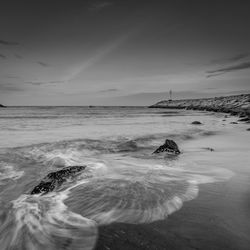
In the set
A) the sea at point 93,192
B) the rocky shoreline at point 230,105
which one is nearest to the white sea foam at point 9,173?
the sea at point 93,192

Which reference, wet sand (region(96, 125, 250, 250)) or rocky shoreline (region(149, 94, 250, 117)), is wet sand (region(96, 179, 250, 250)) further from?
rocky shoreline (region(149, 94, 250, 117))

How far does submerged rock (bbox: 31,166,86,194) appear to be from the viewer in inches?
148

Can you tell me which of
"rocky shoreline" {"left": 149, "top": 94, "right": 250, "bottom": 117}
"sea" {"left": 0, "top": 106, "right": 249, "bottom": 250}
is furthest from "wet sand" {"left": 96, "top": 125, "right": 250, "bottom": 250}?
"rocky shoreline" {"left": 149, "top": 94, "right": 250, "bottom": 117}

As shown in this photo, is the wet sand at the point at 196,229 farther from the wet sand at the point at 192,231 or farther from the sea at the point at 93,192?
the sea at the point at 93,192

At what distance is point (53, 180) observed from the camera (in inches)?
158

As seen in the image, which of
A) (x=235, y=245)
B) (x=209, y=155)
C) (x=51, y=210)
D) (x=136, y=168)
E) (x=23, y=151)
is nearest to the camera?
(x=235, y=245)

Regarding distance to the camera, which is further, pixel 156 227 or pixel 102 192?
pixel 102 192

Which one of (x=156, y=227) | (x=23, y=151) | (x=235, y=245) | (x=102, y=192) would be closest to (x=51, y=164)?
(x=23, y=151)

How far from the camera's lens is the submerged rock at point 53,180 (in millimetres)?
3755

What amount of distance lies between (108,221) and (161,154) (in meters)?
4.17

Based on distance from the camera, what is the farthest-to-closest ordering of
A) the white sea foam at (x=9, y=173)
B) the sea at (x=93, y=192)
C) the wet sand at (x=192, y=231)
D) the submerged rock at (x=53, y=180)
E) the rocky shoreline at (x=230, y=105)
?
the rocky shoreline at (x=230, y=105) → the white sea foam at (x=9, y=173) → the submerged rock at (x=53, y=180) → the sea at (x=93, y=192) → the wet sand at (x=192, y=231)

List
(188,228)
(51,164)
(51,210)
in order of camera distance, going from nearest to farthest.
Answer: (188,228), (51,210), (51,164)

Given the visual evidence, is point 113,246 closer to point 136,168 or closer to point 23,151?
point 136,168

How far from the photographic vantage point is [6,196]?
12.1 ft
